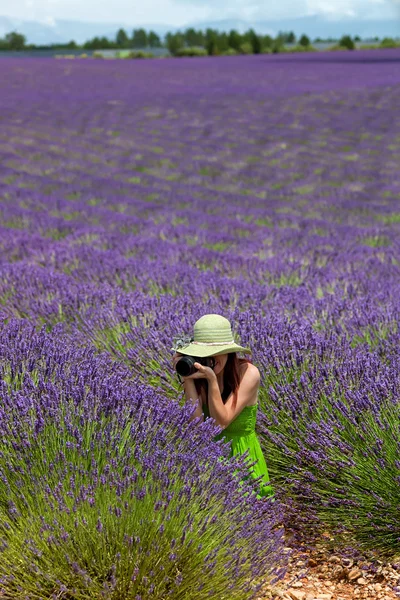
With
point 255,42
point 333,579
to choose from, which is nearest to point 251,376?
point 333,579

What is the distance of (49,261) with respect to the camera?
581 cm

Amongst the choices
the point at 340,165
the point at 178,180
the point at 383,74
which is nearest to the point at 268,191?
the point at 178,180

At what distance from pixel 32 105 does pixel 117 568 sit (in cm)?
1823

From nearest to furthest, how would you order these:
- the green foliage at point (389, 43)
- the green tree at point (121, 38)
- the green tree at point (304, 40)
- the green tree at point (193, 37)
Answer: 1. the green foliage at point (389, 43)
2. the green tree at point (304, 40)
3. the green tree at point (193, 37)
4. the green tree at point (121, 38)

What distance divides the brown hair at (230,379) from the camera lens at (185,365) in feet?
0.33

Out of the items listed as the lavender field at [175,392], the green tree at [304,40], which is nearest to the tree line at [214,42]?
the green tree at [304,40]

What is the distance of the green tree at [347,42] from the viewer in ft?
171

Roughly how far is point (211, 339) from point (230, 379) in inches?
7.9

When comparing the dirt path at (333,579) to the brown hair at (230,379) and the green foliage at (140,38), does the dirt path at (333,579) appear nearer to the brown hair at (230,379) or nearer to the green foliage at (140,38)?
the brown hair at (230,379)

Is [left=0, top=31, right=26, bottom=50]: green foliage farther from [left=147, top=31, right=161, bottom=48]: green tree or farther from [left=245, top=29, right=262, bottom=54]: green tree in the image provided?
[left=245, top=29, right=262, bottom=54]: green tree

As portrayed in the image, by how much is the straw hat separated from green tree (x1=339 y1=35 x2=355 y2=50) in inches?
2103

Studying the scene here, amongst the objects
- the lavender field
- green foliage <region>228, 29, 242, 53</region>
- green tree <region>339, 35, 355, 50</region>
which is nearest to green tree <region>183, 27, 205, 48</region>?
green foliage <region>228, 29, 242, 53</region>

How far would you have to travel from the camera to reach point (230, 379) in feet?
9.18

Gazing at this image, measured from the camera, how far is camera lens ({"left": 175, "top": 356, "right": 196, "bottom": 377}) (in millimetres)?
2629
